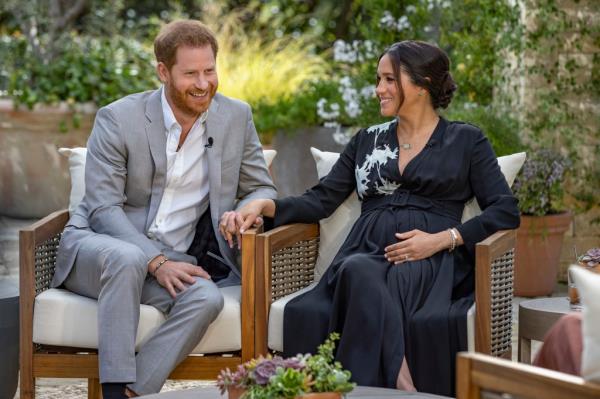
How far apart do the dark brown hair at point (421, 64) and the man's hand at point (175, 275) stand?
0.96m

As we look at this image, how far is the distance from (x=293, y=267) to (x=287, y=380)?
1.49m

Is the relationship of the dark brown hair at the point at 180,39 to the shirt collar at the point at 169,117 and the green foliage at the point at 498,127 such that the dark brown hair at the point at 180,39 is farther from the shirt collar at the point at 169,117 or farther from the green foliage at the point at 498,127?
the green foliage at the point at 498,127

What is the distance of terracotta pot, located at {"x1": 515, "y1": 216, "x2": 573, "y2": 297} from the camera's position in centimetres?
634

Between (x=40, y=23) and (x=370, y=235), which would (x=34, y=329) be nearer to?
(x=370, y=235)

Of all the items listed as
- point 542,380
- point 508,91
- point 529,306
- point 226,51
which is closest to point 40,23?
point 226,51

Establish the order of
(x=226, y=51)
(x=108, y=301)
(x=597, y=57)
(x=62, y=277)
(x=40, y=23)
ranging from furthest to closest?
(x=40, y=23) → (x=226, y=51) → (x=597, y=57) → (x=62, y=277) → (x=108, y=301)

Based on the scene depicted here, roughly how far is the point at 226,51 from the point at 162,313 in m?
5.28

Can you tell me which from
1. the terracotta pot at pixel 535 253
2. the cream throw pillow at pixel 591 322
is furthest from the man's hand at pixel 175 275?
the terracotta pot at pixel 535 253

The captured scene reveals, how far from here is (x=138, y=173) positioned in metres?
4.03

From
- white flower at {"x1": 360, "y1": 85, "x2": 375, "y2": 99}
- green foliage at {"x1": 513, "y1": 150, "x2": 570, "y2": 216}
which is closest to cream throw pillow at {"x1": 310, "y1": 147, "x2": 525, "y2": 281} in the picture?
green foliage at {"x1": 513, "y1": 150, "x2": 570, "y2": 216}

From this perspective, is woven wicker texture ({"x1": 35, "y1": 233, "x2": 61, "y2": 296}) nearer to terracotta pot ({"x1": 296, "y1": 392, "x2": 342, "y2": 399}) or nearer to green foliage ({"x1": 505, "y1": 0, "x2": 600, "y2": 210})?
terracotta pot ({"x1": 296, "y1": 392, "x2": 342, "y2": 399})

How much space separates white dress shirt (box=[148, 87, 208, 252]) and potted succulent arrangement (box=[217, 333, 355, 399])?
1377 mm

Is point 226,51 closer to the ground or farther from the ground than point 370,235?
farther from the ground

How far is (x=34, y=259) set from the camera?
151 inches
